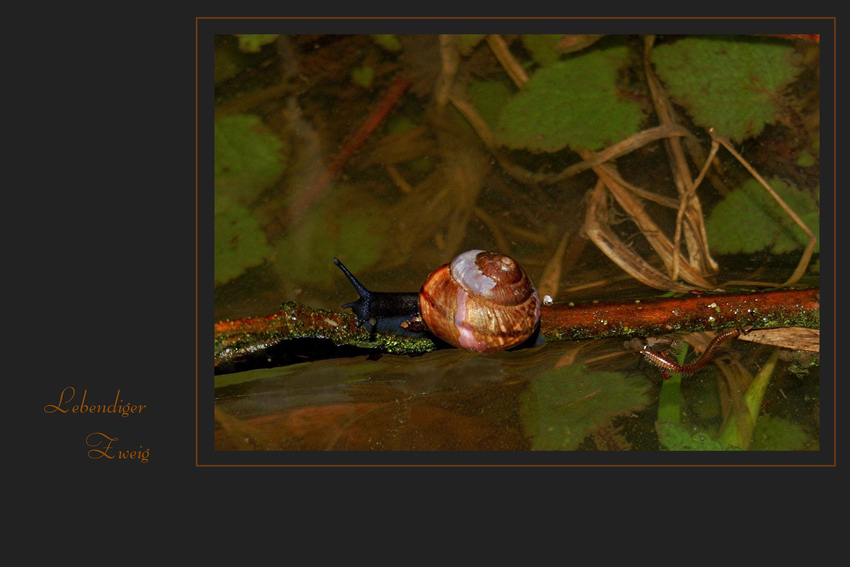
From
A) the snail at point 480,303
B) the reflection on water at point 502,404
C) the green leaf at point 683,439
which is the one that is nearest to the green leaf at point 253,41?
the snail at point 480,303

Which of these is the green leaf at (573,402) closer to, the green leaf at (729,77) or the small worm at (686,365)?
the small worm at (686,365)

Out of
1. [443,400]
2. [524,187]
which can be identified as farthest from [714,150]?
[443,400]

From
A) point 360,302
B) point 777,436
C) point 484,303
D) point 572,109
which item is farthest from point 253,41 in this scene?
point 777,436

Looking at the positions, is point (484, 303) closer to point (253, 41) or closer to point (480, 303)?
point (480, 303)

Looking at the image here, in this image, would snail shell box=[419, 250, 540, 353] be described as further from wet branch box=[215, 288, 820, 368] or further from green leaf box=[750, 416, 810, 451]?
green leaf box=[750, 416, 810, 451]

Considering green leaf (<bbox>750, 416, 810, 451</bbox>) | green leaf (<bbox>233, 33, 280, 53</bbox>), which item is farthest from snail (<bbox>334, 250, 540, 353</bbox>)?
green leaf (<bbox>233, 33, 280, 53</bbox>)

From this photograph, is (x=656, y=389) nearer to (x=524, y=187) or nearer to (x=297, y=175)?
(x=524, y=187)
